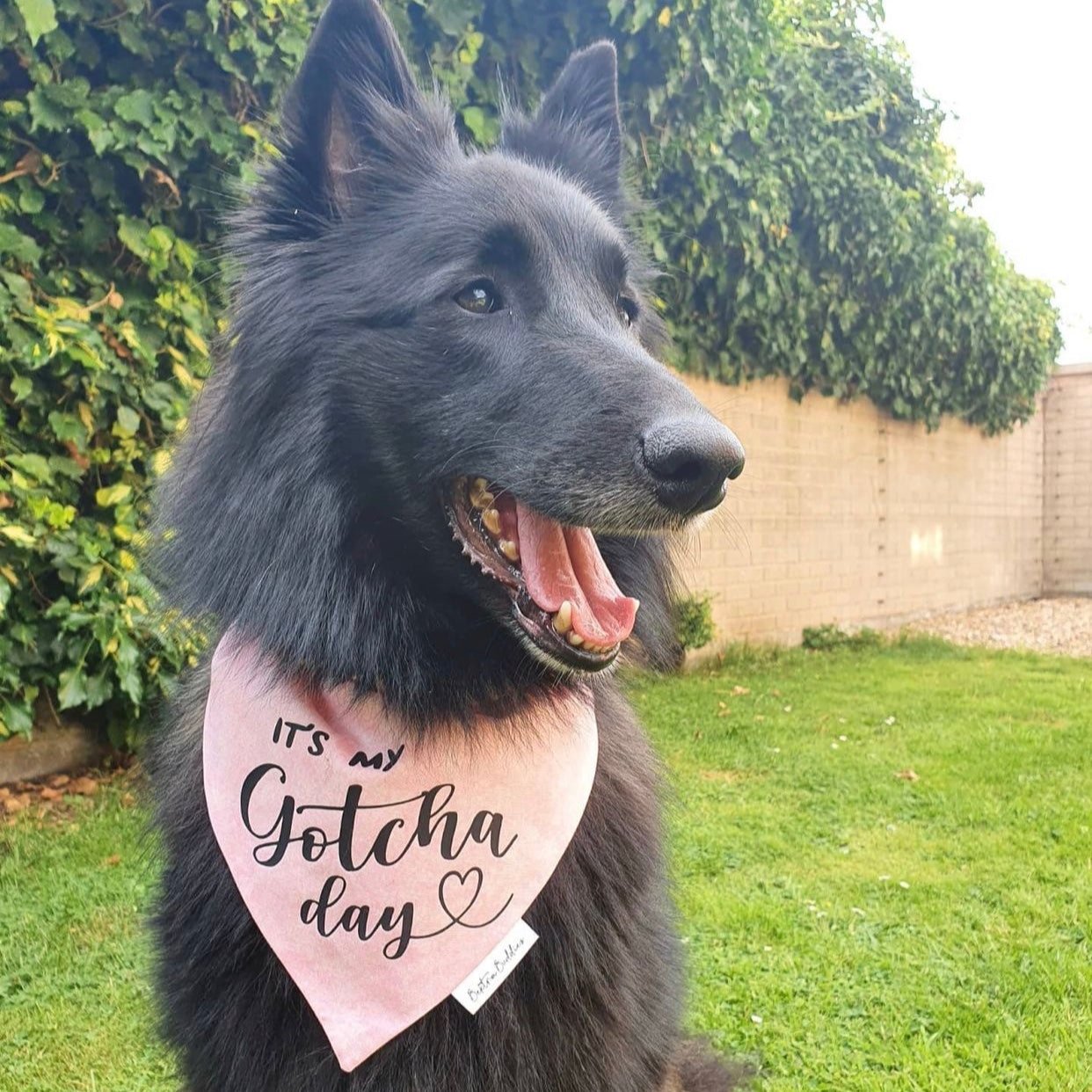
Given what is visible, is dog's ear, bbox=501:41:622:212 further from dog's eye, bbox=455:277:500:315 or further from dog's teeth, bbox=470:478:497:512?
dog's teeth, bbox=470:478:497:512

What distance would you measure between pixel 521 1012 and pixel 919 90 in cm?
821

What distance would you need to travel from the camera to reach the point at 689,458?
124cm

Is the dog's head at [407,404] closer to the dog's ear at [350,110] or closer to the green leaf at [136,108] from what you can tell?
the dog's ear at [350,110]

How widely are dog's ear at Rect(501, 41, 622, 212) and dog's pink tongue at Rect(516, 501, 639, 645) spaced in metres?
0.90

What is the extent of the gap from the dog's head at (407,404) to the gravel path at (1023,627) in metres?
8.31

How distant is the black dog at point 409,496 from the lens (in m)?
1.44

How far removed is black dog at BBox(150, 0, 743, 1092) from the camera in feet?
4.73

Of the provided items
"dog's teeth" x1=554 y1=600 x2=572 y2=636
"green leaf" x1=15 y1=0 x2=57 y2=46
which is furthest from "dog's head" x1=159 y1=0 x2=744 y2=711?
"green leaf" x1=15 y1=0 x2=57 y2=46

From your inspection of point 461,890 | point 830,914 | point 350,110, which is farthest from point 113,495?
point 830,914

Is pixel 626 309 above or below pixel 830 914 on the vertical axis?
above

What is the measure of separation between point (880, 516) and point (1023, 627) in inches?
101

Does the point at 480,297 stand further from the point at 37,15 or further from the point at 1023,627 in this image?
the point at 1023,627

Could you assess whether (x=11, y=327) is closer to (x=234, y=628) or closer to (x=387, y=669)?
(x=234, y=628)

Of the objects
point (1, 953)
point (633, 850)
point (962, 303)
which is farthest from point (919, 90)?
point (1, 953)
